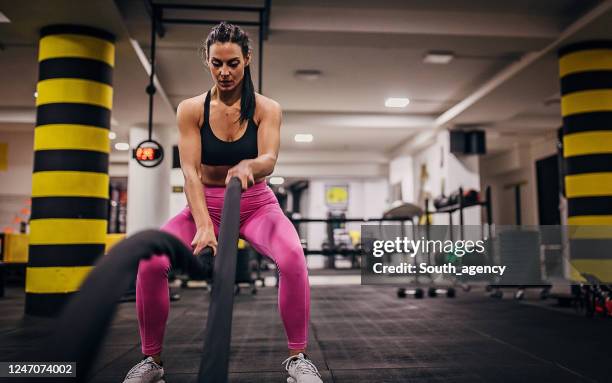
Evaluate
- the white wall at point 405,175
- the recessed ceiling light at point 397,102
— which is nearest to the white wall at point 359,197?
the white wall at point 405,175

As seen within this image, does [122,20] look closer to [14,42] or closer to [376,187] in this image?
[14,42]

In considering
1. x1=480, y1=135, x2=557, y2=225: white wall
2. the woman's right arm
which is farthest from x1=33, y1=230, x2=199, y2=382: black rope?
x1=480, y1=135, x2=557, y2=225: white wall

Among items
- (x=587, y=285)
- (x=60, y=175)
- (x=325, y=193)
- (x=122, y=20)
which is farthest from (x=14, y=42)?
(x=325, y=193)

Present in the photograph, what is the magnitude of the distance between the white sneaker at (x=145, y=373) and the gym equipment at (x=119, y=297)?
0.80m

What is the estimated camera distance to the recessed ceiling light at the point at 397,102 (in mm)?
8097

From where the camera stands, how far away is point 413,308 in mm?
4516

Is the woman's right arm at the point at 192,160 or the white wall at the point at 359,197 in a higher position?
the white wall at the point at 359,197

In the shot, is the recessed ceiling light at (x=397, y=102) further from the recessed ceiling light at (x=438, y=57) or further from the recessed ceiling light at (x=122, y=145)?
the recessed ceiling light at (x=122, y=145)

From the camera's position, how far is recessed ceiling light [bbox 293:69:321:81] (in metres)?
6.68

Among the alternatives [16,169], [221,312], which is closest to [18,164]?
[16,169]

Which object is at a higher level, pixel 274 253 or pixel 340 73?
pixel 340 73

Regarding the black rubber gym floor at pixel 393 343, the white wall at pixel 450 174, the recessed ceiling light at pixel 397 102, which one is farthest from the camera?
the white wall at pixel 450 174

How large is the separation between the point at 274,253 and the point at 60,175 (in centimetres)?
355

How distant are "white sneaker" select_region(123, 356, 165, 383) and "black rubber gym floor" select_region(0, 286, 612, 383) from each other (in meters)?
0.29
